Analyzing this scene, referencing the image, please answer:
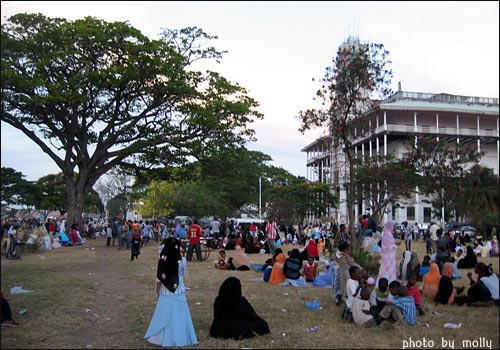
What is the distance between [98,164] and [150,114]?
162 inches

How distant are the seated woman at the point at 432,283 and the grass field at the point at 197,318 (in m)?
0.29

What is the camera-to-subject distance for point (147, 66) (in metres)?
24.2

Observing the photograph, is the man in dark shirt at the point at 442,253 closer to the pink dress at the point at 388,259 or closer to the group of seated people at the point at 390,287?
the group of seated people at the point at 390,287

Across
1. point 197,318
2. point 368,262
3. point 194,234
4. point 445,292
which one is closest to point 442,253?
point 368,262

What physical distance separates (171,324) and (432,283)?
5366 mm

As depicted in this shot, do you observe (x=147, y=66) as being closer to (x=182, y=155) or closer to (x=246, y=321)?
(x=182, y=155)

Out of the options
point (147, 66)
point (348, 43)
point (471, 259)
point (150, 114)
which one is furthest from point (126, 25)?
point (471, 259)

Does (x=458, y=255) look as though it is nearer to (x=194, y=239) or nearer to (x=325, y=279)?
(x=325, y=279)

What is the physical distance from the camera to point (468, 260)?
10.8 metres

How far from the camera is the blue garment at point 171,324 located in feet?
21.3

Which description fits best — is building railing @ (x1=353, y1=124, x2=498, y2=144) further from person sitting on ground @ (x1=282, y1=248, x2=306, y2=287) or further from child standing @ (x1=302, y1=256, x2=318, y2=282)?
person sitting on ground @ (x1=282, y1=248, x2=306, y2=287)

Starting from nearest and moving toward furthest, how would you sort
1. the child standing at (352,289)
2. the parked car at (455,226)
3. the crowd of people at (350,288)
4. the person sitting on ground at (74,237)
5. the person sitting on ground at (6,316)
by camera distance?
the crowd of people at (350,288), the person sitting on ground at (6,316), the child standing at (352,289), the parked car at (455,226), the person sitting on ground at (74,237)

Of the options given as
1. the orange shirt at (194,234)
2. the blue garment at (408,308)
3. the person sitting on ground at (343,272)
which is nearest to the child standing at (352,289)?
the blue garment at (408,308)

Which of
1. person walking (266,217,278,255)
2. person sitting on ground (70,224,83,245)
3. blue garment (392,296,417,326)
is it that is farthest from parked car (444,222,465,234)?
person sitting on ground (70,224,83,245)
